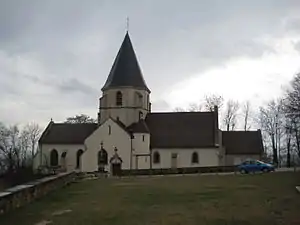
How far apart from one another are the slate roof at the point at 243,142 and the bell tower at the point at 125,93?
489 inches

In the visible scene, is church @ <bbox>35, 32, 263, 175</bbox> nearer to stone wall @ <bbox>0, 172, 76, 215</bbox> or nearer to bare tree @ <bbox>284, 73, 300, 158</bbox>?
bare tree @ <bbox>284, 73, 300, 158</bbox>

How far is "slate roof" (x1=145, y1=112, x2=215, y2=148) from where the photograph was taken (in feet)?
220

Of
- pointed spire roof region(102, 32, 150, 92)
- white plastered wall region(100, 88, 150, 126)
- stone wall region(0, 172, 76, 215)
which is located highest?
pointed spire roof region(102, 32, 150, 92)

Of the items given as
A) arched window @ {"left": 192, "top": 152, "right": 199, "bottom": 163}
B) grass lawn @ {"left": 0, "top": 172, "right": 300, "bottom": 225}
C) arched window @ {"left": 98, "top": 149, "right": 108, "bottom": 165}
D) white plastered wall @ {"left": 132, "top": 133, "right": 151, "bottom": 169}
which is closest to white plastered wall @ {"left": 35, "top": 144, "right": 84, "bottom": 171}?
arched window @ {"left": 98, "top": 149, "right": 108, "bottom": 165}

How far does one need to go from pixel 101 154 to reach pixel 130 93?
937cm

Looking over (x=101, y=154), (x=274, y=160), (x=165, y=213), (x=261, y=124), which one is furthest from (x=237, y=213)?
(x=261, y=124)

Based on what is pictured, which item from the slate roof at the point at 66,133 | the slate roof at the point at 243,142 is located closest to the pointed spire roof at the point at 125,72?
the slate roof at the point at 66,133

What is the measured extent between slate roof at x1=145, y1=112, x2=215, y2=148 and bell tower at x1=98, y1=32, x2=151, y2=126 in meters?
2.56

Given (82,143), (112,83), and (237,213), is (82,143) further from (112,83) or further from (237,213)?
(237,213)

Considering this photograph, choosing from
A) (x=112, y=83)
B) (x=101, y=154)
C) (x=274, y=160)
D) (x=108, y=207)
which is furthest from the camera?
(x=274, y=160)

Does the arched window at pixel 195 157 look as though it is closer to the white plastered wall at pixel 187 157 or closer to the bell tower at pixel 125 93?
the white plastered wall at pixel 187 157

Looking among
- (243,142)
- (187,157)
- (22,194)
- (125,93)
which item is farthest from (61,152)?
(22,194)

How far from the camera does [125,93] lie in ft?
226

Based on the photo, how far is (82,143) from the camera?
7075cm
